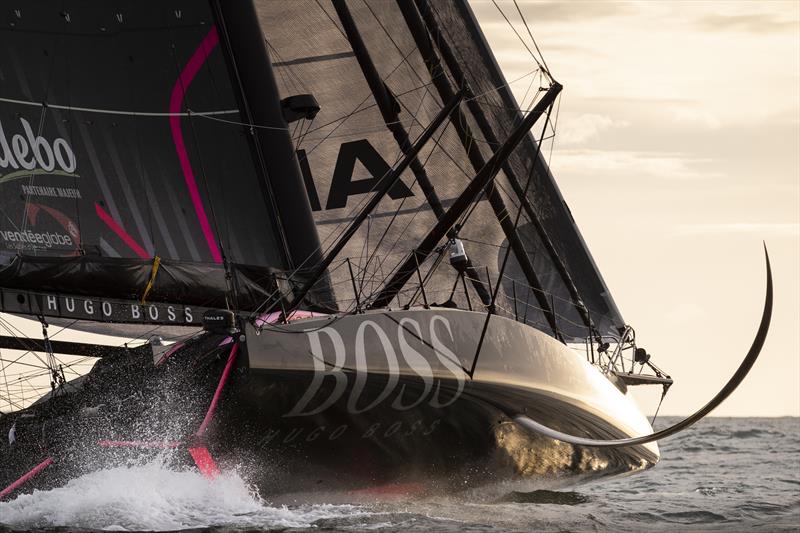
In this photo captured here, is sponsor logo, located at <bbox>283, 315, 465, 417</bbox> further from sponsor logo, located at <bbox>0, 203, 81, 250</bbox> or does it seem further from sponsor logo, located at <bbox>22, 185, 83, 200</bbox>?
sponsor logo, located at <bbox>22, 185, 83, 200</bbox>

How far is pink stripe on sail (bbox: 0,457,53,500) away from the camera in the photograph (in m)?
8.98

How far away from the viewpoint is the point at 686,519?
10.3 meters

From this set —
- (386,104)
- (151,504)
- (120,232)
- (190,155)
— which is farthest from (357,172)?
(151,504)

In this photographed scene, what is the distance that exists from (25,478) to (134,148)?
109 inches

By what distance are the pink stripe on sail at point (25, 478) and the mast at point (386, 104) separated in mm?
3977

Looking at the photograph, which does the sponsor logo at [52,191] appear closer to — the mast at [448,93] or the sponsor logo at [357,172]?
the sponsor logo at [357,172]

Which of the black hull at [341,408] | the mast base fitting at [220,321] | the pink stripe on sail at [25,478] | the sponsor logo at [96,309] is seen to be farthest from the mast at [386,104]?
the pink stripe on sail at [25,478]

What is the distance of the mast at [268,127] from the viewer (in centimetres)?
1045

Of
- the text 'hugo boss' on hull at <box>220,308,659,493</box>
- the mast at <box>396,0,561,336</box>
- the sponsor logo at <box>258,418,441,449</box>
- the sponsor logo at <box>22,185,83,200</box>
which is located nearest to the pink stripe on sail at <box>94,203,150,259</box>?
the sponsor logo at <box>22,185,83,200</box>

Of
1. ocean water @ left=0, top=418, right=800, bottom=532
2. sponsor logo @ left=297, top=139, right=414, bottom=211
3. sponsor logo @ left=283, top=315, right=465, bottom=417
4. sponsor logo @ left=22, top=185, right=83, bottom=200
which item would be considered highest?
sponsor logo @ left=297, top=139, right=414, bottom=211

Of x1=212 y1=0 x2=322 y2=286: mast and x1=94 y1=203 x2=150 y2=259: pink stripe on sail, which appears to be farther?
x1=212 y1=0 x2=322 y2=286: mast

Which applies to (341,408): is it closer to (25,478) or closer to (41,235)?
(25,478)

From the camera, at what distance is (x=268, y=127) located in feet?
34.3

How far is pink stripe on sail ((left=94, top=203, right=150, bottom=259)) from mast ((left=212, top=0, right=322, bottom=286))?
Result: 1.14 meters
